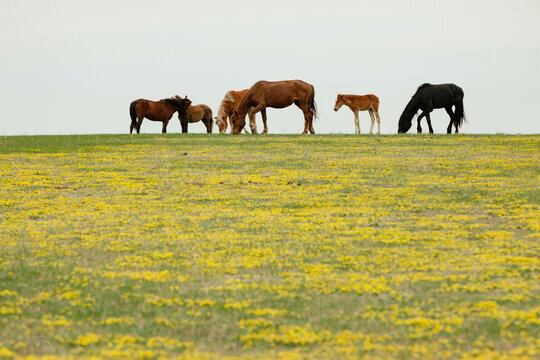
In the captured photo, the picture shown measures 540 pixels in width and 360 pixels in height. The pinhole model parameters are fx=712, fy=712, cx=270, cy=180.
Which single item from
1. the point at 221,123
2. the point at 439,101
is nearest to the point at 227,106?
the point at 221,123

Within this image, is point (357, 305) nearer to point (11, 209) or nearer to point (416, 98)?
point (11, 209)

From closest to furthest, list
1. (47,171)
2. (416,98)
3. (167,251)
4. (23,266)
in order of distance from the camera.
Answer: (23,266), (167,251), (47,171), (416,98)

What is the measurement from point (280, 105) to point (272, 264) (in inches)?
878

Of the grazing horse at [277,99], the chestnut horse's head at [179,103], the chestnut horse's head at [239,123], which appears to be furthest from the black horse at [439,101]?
the chestnut horse's head at [179,103]

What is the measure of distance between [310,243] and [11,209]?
19.1ft

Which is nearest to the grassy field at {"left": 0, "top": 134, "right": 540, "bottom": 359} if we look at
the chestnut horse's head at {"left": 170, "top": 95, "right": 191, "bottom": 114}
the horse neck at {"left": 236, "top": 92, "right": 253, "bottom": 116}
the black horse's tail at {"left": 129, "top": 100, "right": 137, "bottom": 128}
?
the horse neck at {"left": 236, "top": 92, "right": 253, "bottom": 116}

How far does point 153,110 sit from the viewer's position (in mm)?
36375

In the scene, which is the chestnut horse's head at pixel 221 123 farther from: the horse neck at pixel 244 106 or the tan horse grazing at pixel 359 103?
the horse neck at pixel 244 106

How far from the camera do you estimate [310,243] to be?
9.39m

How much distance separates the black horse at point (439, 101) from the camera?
34.0 m

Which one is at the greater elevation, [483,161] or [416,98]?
[416,98]

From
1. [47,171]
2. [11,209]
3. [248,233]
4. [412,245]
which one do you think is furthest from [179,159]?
[412,245]

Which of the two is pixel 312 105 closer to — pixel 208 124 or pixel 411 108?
pixel 411 108

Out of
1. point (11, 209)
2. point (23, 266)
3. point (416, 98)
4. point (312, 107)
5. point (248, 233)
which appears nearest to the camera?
point (23, 266)
